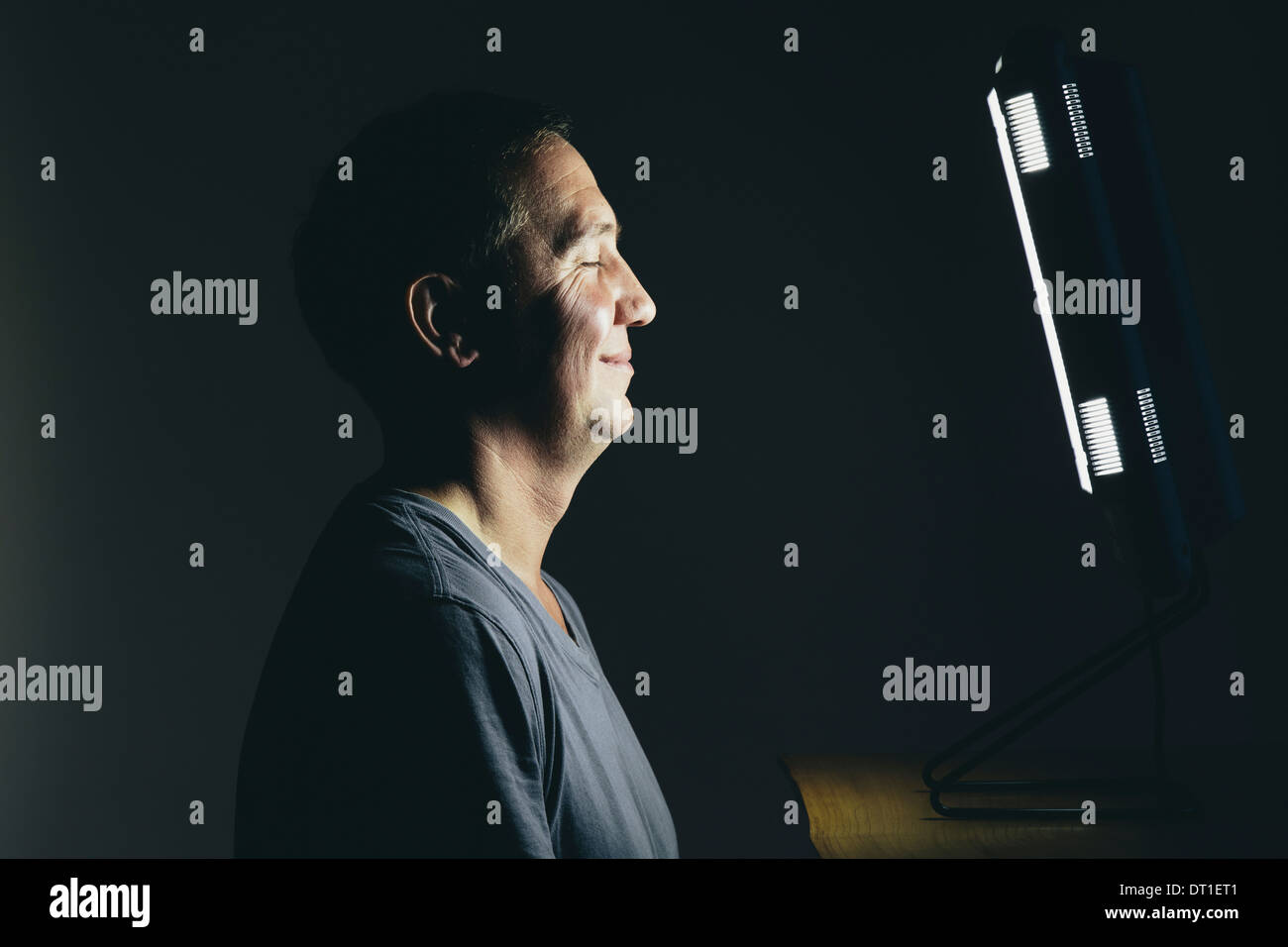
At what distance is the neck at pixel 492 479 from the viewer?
39.7 inches

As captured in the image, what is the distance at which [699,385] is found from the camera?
200 centimetres

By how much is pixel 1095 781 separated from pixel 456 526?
32.9 inches

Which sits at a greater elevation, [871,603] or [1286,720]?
[871,603]

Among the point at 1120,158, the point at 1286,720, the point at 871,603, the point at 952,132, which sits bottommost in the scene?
the point at 1286,720

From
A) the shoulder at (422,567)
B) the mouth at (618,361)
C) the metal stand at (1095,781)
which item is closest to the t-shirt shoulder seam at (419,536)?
the shoulder at (422,567)

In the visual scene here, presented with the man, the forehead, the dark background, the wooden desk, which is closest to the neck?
the man

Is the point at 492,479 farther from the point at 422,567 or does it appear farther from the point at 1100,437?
the point at 1100,437

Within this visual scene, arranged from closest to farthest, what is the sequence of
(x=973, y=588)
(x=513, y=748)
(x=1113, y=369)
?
(x=513, y=748), (x=1113, y=369), (x=973, y=588)

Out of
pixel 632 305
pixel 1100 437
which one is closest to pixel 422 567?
pixel 632 305

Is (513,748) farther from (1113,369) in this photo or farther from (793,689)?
(793,689)

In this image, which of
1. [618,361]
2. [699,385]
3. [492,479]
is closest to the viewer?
[492,479]

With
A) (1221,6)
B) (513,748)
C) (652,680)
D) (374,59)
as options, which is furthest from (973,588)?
(374,59)
